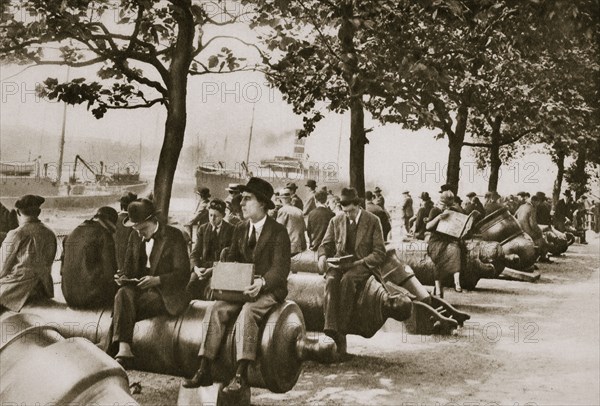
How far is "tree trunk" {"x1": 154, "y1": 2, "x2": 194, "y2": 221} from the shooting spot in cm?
468

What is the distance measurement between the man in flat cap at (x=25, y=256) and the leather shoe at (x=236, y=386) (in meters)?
1.31

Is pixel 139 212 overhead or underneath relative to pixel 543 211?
underneath

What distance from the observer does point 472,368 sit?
245 inches

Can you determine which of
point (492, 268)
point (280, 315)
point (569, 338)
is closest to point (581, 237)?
point (492, 268)

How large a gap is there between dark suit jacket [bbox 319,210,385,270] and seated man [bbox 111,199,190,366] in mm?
1762

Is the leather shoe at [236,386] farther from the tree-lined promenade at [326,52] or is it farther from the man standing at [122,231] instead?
the tree-lined promenade at [326,52]

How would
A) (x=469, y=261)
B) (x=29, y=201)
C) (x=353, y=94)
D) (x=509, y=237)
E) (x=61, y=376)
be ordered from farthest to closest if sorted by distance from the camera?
1. (x=509, y=237)
2. (x=469, y=261)
3. (x=353, y=94)
4. (x=29, y=201)
5. (x=61, y=376)

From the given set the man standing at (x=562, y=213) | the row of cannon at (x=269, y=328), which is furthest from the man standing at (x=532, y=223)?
the row of cannon at (x=269, y=328)

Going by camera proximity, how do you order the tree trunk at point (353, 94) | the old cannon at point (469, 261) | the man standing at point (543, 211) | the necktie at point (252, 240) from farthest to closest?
the man standing at point (543, 211) → the old cannon at point (469, 261) → the tree trunk at point (353, 94) → the necktie at point (252, 240)

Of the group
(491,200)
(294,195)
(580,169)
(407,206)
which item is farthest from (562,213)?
(294,195)

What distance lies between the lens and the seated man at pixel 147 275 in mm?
4652

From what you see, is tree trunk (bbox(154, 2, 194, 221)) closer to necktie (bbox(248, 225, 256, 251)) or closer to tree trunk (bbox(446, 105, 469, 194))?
necktie (bbox(248, 225, 256, 251))

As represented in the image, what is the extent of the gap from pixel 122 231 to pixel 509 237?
759 centimetres

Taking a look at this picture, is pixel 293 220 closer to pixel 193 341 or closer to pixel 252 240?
pixel 252 240
